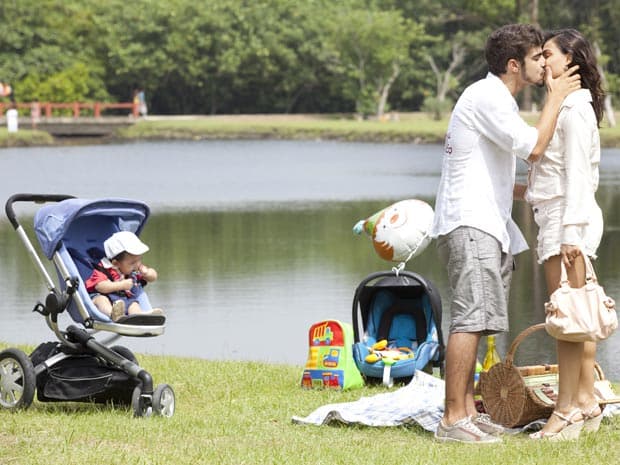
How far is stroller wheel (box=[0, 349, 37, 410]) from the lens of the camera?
19.2ft

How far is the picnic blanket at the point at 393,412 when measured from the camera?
539cm

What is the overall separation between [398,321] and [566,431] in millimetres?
2310

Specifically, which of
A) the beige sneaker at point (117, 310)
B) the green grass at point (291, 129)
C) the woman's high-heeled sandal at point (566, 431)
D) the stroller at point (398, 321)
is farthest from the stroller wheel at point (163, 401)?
the green grass at point (291, 129)

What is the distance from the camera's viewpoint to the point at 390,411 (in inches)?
220

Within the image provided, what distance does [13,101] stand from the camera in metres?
62.9

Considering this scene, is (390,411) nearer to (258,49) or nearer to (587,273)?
(587,273)

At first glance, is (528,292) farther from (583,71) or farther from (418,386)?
(583,71)

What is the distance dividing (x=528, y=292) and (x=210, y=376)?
565cm

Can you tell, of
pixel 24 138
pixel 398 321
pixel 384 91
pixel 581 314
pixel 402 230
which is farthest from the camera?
pixel 384 91

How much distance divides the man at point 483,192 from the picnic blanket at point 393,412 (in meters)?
0.23

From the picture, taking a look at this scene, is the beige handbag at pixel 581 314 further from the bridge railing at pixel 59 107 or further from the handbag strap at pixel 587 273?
the bridge railing at pixel 59 107

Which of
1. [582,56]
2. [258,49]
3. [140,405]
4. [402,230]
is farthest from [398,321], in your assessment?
[258,49]

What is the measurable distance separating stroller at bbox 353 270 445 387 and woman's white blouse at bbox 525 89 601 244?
190cm

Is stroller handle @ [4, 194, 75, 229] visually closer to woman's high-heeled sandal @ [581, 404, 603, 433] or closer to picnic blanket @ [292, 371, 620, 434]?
picnic blanket @ [292, 371, 620, 434]
